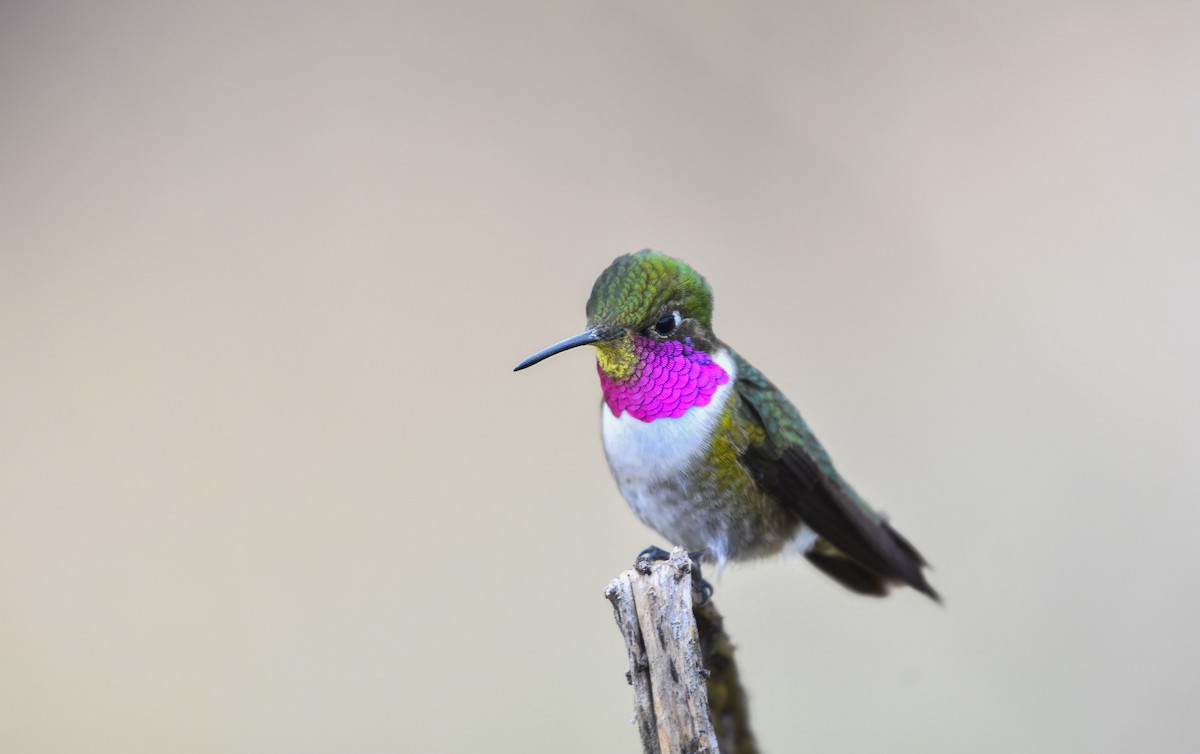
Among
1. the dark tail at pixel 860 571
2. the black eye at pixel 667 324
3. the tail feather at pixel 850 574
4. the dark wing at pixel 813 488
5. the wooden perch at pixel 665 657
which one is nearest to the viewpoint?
the wooden perch at pixel 665 657

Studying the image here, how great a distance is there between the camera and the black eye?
62.4 inches

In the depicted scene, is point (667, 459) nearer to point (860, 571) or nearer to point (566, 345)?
point (566, 345)

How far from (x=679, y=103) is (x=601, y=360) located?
76.6 inches

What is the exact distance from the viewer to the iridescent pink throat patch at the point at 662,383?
160 cm

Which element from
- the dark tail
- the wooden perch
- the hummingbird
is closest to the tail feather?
the dark tail

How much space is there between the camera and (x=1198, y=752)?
2807 mm

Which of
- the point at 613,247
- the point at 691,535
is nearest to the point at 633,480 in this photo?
the point at 691,535

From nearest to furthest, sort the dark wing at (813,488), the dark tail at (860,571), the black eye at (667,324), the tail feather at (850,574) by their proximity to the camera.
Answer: the black eye at (667,324)
the dark wing at (813,488)
the dark tail at (860,571)
the tail feather at (850,574)

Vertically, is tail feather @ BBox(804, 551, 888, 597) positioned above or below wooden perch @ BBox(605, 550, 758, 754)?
above

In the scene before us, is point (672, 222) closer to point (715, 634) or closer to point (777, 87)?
point (777, 87)

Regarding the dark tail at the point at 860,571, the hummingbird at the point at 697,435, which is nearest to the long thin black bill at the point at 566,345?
the hummingbird at the point at 697,435

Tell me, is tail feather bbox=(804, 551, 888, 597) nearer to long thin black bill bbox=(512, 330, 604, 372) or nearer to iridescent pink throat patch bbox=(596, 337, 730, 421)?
iridescent pink throat patch bbox=(596, 337, 730, 421)

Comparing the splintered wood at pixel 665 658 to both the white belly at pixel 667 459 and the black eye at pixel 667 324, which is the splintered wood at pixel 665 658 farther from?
the black eye at pixel 667 324

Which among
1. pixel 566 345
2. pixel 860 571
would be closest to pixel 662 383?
pixel 566 345
